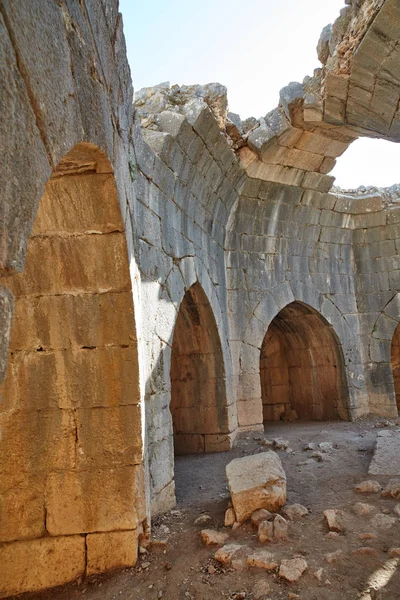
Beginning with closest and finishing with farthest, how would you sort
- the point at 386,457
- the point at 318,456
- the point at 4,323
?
the point at 4,323
the point at 386,457
the point at 318,456

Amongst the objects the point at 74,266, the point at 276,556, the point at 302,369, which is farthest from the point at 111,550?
the point at 302,369

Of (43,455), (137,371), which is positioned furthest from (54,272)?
(43,455)

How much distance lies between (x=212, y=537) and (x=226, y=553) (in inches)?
10.1

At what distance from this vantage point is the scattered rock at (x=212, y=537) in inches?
125

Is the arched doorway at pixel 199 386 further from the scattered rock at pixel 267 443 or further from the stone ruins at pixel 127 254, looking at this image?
the scattered rock at pixel 267 443

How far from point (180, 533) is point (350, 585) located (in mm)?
1340

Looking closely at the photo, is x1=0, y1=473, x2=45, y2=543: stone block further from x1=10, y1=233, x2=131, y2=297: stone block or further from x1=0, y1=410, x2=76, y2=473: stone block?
x1=10, y1=233, x2=131, y2=297: stone block

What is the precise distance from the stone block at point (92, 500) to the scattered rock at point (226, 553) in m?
0.61

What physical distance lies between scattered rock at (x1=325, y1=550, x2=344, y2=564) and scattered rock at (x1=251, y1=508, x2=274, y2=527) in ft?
1.90

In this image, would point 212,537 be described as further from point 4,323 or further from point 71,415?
point 4,323

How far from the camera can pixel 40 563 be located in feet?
9.60

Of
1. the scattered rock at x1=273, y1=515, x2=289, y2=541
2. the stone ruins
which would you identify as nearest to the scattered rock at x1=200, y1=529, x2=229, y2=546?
the scattered rock at x1=273, y1=515, x2=289, y2=541

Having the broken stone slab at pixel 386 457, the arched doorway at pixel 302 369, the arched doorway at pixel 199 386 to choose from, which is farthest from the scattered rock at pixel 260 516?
the arched doorway at pixel 302 369

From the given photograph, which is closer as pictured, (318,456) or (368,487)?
(368,487)
